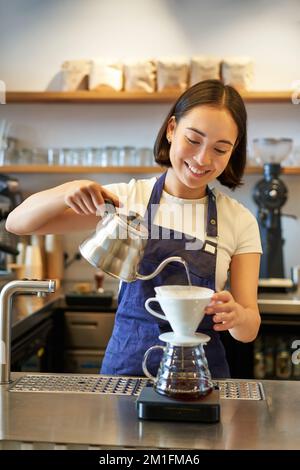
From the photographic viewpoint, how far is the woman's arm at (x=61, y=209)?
4.14 ft

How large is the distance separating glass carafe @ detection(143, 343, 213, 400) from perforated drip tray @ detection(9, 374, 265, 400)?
0.14m

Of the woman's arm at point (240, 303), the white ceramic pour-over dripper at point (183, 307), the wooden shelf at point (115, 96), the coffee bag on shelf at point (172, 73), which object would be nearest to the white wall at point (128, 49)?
the wooden shelf at point (115, 96)

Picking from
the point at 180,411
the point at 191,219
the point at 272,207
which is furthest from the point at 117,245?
the point at 272,207

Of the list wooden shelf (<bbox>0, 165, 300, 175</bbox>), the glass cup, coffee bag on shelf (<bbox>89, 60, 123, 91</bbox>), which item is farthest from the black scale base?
coffee bag on shelf (<bbox>89, 60, 123, 91</bbox>)

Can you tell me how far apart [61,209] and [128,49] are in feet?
8.14

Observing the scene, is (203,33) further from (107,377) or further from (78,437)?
(78,437)

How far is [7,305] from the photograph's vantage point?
1.40m

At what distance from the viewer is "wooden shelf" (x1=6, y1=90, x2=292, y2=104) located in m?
3.43

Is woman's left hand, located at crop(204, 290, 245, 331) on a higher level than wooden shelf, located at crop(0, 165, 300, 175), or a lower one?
lower

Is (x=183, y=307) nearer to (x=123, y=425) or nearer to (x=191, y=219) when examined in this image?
(x=123, y=425)

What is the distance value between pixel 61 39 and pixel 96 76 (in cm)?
44

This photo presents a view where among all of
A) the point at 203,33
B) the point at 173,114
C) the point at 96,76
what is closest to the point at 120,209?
the point at 173,114

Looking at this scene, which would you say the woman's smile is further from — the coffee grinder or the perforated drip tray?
the coffee grinder

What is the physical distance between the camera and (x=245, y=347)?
2992 millimetres
